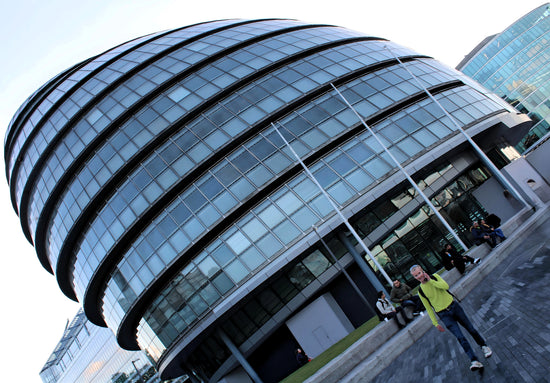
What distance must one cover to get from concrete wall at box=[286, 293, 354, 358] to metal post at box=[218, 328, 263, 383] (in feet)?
10.6

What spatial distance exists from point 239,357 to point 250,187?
10090 mm

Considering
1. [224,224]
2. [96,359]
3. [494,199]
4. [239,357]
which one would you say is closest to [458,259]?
[494,199]

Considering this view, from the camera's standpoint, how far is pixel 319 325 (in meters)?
23.2

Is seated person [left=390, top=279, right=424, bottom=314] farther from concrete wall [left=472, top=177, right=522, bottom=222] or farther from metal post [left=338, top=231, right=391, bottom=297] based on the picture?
concrete wall [left=472, top=177, right=522, bottom=222]

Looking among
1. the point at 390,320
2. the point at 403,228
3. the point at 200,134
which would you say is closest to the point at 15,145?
the point at 200,134

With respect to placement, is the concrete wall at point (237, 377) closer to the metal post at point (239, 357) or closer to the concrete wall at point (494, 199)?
the metal post at point (239, 357)

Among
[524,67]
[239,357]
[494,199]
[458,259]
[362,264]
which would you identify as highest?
[524,67]

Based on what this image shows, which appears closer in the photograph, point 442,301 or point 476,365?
point 476,365

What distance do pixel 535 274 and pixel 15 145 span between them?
1619 inches

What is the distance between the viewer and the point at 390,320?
1316cm

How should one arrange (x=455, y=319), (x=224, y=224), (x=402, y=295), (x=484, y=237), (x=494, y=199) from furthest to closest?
(x=494, y=199) < (x=224, y=224) < (x=484, y=237) < (x=402, y=295) < (x=455, y=319)

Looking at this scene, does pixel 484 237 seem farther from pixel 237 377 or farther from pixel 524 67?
pixel 524 67

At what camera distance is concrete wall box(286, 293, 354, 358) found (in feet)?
74.3

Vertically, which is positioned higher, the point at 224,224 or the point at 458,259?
the point at 224,224
